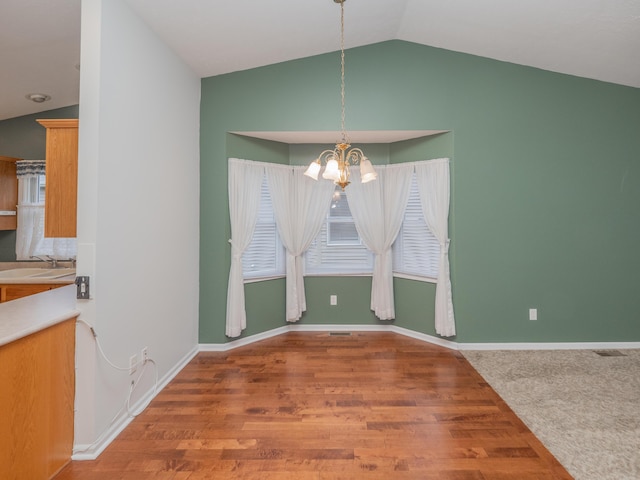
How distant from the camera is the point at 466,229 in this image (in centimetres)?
407

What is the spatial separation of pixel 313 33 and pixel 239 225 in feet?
7.03

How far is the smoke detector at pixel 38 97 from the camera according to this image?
3850mm

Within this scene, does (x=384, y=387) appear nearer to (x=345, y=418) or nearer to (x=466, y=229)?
(x=345, y=418)

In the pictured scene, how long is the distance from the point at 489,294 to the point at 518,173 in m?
1.40

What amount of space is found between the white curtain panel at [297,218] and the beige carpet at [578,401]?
214 cm

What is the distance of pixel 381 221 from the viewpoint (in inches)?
182

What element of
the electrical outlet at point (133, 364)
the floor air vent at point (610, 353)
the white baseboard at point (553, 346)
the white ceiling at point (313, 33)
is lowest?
the floor air vent at point (610, 353)

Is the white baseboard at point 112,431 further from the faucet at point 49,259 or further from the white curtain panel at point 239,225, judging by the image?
the faucet at point 49,259

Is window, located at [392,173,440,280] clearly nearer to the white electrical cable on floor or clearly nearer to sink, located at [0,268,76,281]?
the white electrical cable on floor

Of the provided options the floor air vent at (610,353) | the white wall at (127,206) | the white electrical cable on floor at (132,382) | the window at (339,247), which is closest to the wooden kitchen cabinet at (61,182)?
the white wall at (127,206)

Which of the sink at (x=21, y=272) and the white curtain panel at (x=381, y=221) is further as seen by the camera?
the white curtain panel at (x=381, y=221)

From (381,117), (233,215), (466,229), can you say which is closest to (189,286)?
(233,215)

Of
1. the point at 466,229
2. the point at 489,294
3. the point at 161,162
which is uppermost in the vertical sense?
the point at 161,162

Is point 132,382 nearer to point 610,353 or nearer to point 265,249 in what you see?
point 265,249
